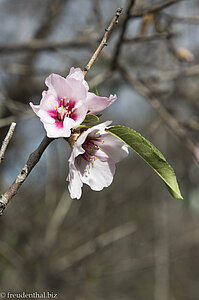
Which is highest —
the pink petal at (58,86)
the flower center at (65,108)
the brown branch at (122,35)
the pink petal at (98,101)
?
the brown branch at (122,35)

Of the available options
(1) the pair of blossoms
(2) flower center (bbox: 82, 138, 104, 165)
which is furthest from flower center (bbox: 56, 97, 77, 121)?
(2) flower center (bbox: 82, 138, 104, 165)

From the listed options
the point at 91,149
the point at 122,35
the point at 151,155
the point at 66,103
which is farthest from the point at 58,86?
the point at 122,35

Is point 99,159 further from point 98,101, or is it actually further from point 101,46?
point 101,46

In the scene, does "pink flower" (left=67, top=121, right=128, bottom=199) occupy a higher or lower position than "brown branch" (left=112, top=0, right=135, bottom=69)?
lower

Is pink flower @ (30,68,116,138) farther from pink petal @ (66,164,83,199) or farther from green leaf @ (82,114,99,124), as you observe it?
pink petal @ (66,164,83,199)

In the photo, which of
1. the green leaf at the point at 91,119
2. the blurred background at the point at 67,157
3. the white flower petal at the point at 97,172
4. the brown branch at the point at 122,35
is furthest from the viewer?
the blurred background at the point at 67,157

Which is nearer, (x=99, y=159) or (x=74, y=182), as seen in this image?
(x=74, y=182)

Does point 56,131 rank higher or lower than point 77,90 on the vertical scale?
lower

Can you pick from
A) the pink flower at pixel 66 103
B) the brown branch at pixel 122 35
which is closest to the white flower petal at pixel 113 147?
the pink flower at pixel 66 103

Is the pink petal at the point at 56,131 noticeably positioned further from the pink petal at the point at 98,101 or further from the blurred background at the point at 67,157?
the blurred background at the point at 67,157
